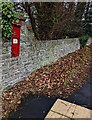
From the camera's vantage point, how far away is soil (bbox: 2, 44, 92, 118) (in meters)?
5.41

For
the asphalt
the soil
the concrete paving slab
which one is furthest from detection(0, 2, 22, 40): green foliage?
the concrete paving slab

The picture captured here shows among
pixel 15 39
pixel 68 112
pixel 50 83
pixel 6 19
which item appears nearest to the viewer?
pixel 68 112

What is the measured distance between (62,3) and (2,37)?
13.6 ft

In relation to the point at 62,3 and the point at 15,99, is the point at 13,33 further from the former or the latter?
the point at 62,3

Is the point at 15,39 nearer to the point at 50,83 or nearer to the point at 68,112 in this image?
the point at 50,83

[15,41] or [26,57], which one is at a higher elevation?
[15,41]

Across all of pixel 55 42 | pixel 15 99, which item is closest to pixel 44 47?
pixel 55 42

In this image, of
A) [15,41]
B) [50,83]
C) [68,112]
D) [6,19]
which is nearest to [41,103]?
[68,112]

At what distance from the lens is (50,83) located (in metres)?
6.79

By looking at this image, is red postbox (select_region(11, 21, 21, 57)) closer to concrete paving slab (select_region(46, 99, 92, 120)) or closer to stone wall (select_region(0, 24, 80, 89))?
stone wall (select_region(0, 24, 80, 89))

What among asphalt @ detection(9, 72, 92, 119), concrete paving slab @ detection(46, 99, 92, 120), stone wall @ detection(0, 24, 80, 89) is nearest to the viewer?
concrete paving slab @ detection(46, 99, 92, 120)

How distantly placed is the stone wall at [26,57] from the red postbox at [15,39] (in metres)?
0.15

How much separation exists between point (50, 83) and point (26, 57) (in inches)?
46.0

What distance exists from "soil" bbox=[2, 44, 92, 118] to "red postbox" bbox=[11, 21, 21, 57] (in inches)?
39.8
